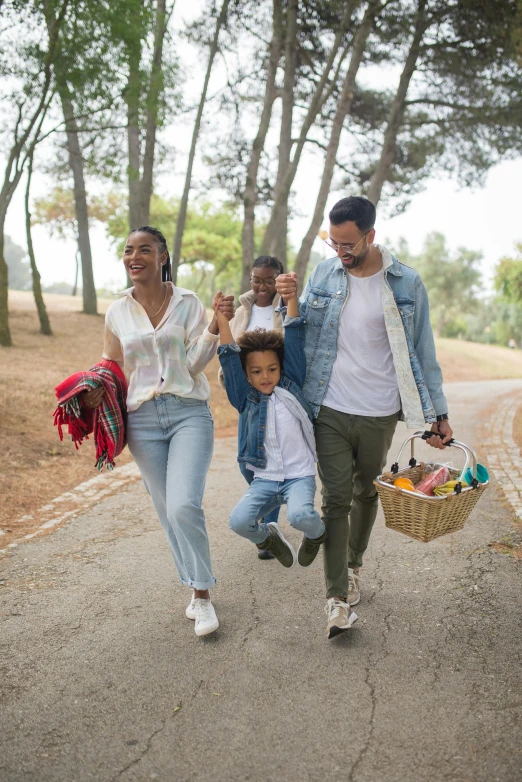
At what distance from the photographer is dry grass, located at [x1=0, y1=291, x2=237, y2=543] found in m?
7.15

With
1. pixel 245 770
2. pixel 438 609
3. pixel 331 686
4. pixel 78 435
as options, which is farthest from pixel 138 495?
pixel 245 770

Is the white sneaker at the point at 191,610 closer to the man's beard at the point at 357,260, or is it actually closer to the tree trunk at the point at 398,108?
the man's beard at the point at 357,260

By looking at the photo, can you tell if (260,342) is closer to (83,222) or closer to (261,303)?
(261,303)

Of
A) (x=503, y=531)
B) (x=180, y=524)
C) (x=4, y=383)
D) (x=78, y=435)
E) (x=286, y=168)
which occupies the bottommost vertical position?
(x=4, y=383)

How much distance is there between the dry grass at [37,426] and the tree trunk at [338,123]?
4.04 meters

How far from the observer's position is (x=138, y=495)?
721cm

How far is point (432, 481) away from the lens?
393 cm

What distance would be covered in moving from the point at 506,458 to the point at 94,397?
22.1ft

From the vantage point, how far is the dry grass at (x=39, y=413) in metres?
7.27

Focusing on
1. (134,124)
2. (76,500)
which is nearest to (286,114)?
(134,124)

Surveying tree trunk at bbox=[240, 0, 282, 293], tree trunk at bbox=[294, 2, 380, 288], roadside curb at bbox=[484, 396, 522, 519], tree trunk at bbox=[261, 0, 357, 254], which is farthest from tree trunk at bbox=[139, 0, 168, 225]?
roadside curb at bbox=[484, 396, 522, 519]

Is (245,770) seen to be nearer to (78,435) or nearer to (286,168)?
(78,435)

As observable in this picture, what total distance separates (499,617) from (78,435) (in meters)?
2.61

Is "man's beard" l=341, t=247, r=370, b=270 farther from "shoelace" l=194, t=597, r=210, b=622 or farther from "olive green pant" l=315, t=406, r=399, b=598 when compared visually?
"shoelace" l=194, t=597, r=210, b=622
